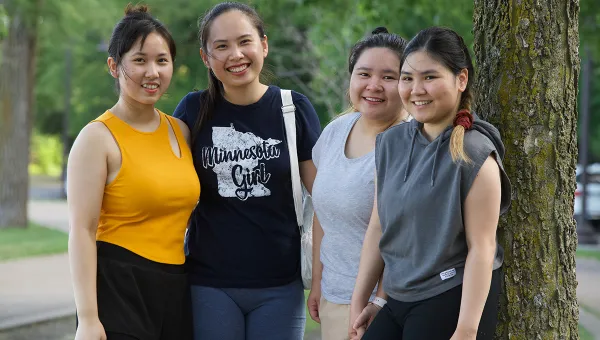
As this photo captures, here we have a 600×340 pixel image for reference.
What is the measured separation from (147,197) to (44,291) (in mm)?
7946

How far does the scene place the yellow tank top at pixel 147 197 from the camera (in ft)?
10.8

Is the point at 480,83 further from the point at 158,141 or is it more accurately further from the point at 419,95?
the point at 158,141

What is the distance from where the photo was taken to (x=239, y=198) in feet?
12.0

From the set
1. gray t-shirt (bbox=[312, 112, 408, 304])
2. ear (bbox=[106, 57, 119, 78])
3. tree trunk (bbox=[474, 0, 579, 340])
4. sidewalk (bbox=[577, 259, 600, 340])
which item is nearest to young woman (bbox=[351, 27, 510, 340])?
gray t-shirt (bbox=[312, 112, 408, 304])

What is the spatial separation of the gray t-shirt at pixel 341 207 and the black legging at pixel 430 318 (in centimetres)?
32

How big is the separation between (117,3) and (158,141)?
17.3m

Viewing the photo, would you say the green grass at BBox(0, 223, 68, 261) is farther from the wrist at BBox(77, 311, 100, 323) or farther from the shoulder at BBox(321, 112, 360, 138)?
the shoulder at BBox(321, 112, 360, 138)

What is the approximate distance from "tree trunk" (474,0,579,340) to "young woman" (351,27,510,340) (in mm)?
497

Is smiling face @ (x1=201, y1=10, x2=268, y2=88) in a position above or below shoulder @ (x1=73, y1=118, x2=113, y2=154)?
above

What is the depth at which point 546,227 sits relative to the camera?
343 cm

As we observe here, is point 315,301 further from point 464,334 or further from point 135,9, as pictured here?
point 135,9

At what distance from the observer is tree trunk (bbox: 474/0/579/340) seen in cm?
340

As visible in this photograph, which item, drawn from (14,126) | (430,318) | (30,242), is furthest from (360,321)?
(14,126)

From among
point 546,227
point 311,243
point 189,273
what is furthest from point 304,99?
point 546,227
